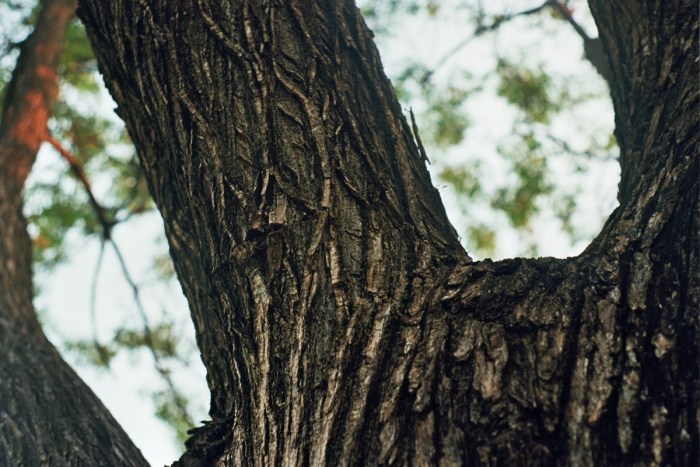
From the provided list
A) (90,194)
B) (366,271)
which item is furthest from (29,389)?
(90,194)

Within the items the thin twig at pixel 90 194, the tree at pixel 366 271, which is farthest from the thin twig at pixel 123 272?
the tree at pixel 366 271

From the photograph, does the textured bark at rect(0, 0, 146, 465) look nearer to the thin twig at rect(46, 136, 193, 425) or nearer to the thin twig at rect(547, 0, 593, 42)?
the thin twig at rect(46, 136, 193, 425)

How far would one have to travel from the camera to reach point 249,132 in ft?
6.18

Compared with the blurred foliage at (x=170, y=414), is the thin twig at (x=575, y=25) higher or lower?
higher

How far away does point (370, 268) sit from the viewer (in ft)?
5.62

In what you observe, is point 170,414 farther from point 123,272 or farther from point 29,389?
point 29,389

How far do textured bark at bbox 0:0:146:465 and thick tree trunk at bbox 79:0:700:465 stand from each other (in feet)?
1.30

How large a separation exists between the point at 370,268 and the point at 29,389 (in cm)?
120

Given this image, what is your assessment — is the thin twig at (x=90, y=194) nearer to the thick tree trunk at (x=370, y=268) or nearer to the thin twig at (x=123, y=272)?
the thin twig at (x=123, y=272)

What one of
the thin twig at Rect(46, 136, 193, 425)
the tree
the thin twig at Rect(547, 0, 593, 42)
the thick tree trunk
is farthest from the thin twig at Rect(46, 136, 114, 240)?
the thin twig at Rect(547, 0, 593, 42)

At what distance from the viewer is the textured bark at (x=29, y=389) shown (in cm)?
204

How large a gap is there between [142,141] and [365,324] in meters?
1.02

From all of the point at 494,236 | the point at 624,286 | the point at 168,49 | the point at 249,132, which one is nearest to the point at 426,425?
the point at 624,286

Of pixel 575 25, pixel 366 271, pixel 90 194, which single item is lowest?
pixel 366 271
